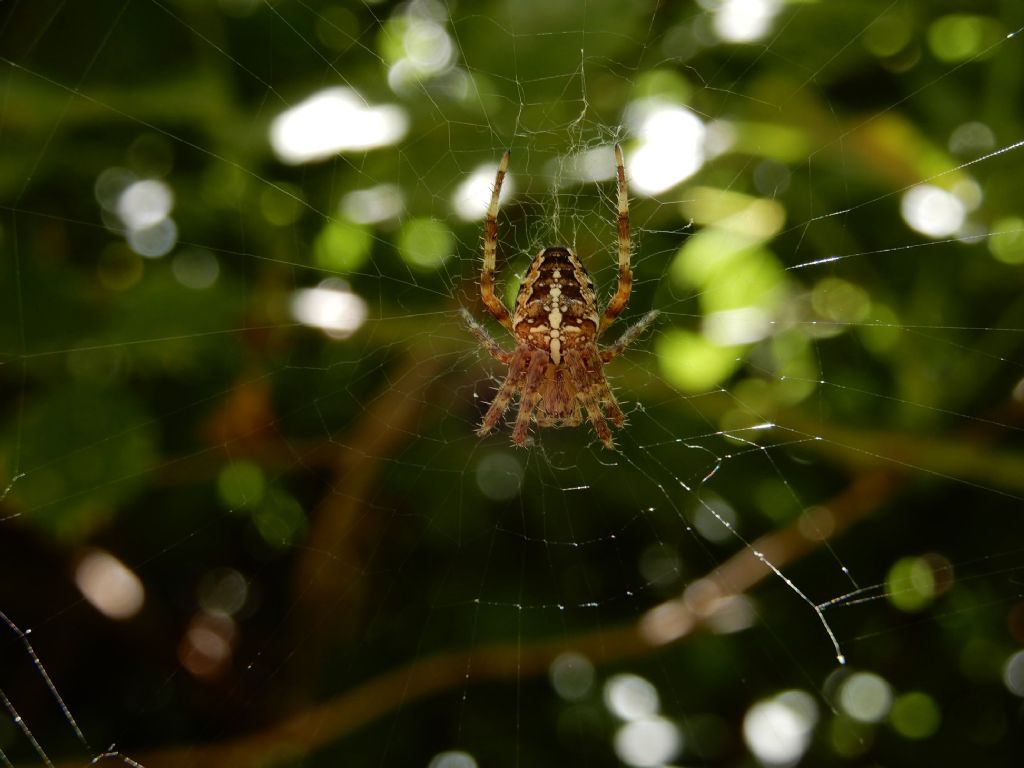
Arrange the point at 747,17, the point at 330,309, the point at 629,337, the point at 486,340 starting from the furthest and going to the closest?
the point at 486,340 → the point at 629,337 → the point at 330,309 → the point at 747,17

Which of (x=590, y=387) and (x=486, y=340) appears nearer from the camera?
(x=486, y=340)

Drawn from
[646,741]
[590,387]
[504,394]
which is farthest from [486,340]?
[646,741]

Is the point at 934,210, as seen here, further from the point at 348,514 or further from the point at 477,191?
the point at 348,514

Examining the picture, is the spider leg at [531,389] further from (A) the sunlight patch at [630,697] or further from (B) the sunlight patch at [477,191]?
(A) the sunlight patch at [630,697]

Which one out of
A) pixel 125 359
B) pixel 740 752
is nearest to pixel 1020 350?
pixel 740 752

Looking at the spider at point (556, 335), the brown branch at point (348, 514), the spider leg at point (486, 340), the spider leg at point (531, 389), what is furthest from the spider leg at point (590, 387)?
the brown branch at point (348, 514)

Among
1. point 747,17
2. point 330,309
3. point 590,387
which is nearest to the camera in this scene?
point 747,17
